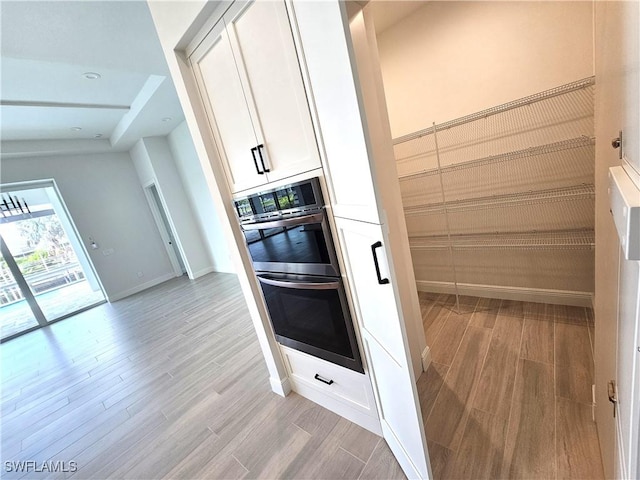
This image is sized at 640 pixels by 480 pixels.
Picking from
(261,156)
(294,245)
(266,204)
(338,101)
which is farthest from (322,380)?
(338,101)

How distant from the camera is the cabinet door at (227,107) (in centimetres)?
128

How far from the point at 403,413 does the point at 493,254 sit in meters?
1.90

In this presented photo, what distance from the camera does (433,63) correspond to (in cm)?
219

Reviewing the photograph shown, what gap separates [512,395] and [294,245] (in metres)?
1.54

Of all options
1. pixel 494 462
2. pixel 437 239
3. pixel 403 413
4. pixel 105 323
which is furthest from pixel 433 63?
pixel 105 323

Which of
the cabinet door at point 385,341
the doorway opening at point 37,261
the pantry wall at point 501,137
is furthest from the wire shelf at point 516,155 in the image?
the doorway opening at point 37,261

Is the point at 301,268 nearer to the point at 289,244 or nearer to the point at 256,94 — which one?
the point at 289,244

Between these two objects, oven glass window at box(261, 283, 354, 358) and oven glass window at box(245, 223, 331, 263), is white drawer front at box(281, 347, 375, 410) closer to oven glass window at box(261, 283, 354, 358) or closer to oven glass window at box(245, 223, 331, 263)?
oven glass window at box(261, 283, 354, 358)

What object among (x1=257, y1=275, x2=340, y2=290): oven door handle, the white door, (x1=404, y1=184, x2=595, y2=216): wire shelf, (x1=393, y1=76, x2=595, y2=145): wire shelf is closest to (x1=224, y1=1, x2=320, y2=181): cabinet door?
(x1=257, y1=275, x2=340, y2=290): oven door handle

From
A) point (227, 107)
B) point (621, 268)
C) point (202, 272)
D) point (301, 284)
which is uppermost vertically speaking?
point (227, 107)

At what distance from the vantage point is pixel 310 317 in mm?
1497

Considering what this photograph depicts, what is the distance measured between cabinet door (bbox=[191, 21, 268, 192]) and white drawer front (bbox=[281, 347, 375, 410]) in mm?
1158

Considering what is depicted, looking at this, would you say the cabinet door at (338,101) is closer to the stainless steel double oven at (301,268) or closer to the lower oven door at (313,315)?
the stainless steel double oven at (301,268)

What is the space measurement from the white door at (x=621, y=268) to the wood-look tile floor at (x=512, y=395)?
0.98 ft
